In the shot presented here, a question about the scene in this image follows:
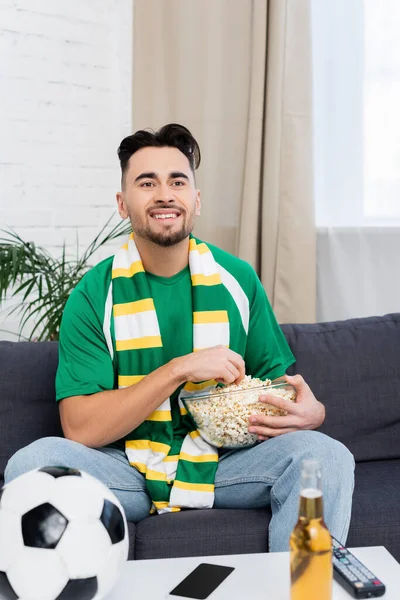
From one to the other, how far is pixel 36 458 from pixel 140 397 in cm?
27

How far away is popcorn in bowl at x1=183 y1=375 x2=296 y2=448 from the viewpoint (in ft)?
5.82

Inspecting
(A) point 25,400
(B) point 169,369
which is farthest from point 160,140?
(A) point 25,400

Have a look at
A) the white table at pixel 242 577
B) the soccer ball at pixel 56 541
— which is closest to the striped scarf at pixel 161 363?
the white table at pixel 242 577

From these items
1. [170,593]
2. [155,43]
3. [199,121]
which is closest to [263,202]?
[199,121]

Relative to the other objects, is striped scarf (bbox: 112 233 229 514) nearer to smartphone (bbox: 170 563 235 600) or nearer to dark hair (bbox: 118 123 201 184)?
dark hair (bbox: 118 123 201 184)

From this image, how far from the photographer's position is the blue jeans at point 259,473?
1.68 m

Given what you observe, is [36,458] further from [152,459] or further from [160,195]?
[160,195]

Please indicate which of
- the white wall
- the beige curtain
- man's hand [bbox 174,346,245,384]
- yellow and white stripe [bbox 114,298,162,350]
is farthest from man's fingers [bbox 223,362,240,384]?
the white wall

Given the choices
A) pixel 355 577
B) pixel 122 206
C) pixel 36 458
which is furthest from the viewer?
pixel 122 206

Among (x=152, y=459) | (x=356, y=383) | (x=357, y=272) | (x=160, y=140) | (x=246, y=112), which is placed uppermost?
(x=246, y=112)

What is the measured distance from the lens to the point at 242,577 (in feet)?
4.19

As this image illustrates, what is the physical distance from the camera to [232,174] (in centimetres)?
320

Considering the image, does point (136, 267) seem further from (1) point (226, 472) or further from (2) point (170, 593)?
(2) point (170, 593)

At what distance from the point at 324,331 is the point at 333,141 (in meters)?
0.94
